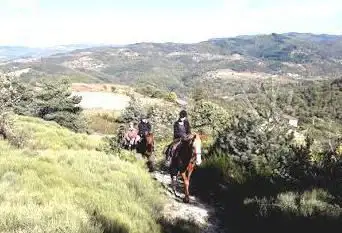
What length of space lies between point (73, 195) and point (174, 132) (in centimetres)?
597

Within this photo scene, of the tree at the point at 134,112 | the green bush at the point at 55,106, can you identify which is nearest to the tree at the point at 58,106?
the green bush at the point at 55,106

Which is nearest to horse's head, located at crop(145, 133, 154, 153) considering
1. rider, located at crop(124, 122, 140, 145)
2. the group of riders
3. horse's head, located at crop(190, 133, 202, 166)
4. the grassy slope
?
the group of riders

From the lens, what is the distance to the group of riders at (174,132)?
1397 cm

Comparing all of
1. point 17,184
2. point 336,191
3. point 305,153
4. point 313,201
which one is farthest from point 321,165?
point 17,184

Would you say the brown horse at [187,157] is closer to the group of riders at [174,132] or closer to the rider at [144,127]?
the group of riders at [174,132]

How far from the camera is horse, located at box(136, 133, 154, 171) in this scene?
16.7m

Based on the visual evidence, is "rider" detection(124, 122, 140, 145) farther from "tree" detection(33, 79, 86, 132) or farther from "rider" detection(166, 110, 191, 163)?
"tree" detection(33, 79, 86, 132)

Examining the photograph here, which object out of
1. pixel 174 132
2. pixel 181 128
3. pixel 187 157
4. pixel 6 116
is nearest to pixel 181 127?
pixel 181 128

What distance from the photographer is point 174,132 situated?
14.5 meters

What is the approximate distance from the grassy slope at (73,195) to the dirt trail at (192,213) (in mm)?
446

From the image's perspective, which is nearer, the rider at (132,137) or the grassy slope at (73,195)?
the grassy slope at (73,195)

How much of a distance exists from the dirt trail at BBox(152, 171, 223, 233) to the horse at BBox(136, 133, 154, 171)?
9.01 feet

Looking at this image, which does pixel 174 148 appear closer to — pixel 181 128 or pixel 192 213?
pixel 181 128

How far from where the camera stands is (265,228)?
9773mm
